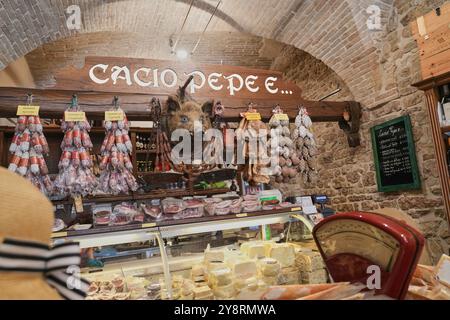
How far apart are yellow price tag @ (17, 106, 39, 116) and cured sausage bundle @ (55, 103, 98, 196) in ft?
1.05

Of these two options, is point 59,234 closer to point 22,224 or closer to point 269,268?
point 269,268

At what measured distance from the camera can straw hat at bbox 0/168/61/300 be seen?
26.1 inches

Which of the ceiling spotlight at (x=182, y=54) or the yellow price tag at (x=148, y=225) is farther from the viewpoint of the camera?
the ceiling spotlight at (x=182, y=54)

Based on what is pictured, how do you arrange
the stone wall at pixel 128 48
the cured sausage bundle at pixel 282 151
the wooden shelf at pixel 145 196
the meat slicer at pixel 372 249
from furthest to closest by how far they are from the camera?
the stone wall at pixel 128 48 < the wooden shelf at pixel 145 196 < the cured sausage bundle at pixel 282 151 < the meat slicer at pixel 372 249

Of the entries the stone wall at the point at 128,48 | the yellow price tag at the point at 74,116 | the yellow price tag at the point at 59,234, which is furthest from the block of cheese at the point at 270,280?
the stone wall at the point at 128,48

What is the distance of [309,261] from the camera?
2.99m

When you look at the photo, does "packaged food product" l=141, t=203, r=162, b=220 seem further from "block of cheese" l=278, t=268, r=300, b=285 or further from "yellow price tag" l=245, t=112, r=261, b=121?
"yellow price tag" l=245, t=112, r=261, b=121

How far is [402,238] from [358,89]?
4.73 meters

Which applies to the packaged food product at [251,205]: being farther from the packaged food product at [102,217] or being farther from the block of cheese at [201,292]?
the packaged food product at [102,217]

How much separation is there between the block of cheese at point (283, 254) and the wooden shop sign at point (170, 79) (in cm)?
227

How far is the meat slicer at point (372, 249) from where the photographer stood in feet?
3.57

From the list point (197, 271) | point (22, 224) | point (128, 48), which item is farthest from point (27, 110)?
point (128, 48)

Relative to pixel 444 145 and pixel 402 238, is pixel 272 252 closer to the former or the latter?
pixel 402 238

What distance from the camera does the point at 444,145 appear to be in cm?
342
